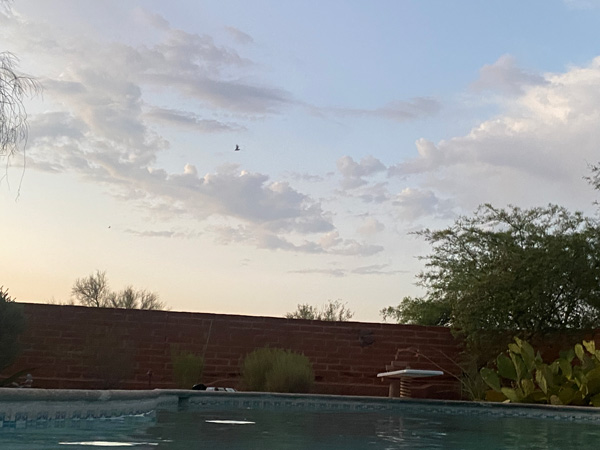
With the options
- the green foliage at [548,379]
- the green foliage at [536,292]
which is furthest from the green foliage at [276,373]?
the green foliage at [536,292]

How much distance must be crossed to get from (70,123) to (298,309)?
11.3 meters

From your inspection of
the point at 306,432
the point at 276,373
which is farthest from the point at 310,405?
the point at 306,432

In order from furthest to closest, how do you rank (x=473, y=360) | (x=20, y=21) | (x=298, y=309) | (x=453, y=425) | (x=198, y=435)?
(x=298, y=309) < (x=473, y=360) < (x=20, y=21) < (x=453, y=425) < (x=198, y=435)

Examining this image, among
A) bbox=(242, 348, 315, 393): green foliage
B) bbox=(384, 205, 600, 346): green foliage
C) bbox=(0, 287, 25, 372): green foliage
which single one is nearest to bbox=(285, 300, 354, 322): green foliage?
bbox=(384, 205, 600, 346): green foliage

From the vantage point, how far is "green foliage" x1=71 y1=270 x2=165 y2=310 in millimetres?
23156

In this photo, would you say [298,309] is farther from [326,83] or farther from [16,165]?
[16,165]

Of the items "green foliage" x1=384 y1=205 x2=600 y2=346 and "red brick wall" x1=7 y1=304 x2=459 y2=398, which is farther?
"green foliage" x1=384 y1=205 x2=600 y2=346

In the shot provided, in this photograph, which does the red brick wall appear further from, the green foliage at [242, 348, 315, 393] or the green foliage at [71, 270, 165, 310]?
the green foliage at [71, 270, 165, 310]

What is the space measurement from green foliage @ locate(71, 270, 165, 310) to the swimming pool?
1324 centimetres

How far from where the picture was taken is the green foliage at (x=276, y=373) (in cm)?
1124

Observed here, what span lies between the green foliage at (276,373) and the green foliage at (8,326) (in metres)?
3.24

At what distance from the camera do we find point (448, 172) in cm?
1401

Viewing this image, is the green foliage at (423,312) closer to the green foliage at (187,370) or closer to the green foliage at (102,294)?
the green foliage at (102,294)

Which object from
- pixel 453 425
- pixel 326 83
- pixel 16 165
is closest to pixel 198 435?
pixel 453 425
